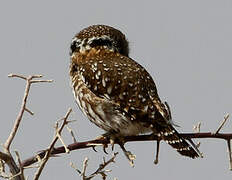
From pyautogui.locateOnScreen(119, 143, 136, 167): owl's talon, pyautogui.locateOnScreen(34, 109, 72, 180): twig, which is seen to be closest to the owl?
pyautogui.locateOnScreen(119, 143, 136, 167): owl's talon

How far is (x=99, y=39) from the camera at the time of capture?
17.5ft

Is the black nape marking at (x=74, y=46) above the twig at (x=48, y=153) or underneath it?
above

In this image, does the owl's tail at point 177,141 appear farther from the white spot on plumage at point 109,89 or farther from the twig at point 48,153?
the twig at point 48,153

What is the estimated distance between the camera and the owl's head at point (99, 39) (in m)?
5.32

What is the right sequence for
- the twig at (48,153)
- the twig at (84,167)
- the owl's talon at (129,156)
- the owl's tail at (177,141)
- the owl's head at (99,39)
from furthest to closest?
the owl's head at (99,39) → the owl's tail at (177,141) → the owl's talon at (129,156) → the twig at (84,167) → the twig at (48,153)

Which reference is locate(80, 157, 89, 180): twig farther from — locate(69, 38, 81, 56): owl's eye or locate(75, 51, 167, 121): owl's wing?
locate(69, 38, 81, 56): owl's eye

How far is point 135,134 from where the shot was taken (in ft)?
15.7

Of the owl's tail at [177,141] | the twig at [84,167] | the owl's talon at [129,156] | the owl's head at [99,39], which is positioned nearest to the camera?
the twig at [84,167]

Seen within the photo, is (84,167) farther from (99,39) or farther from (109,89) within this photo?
(99,39)

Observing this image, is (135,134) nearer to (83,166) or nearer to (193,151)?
(193,151)

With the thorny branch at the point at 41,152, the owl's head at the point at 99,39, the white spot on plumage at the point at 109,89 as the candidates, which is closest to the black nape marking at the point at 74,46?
the owl's head at the point at 99,39

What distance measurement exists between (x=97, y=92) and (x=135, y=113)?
0.43 metres

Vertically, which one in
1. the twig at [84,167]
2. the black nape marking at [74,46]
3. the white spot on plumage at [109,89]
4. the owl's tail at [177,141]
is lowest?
the owl's tail at [177,141]

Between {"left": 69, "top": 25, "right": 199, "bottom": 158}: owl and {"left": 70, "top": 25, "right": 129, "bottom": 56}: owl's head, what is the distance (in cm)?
5
